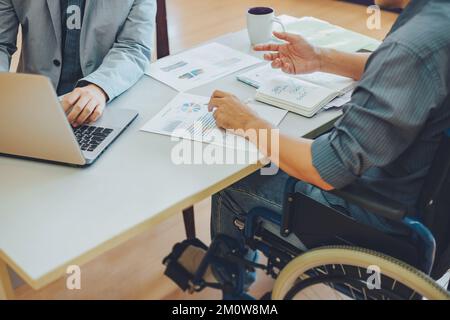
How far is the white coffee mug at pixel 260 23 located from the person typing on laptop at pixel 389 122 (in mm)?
457

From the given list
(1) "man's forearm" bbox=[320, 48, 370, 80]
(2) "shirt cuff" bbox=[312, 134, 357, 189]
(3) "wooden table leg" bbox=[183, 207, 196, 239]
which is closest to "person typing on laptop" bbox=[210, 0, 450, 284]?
(2) "shirt cuff" bbox=[312, 134, 357, 189]

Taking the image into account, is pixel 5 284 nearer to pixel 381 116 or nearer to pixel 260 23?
pixel 381 116

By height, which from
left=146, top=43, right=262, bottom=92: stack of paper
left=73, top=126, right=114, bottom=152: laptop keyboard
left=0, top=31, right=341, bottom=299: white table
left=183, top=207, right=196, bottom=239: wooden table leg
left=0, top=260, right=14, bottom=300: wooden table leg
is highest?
left=146, top=43, right=262, bottom=92: stack of paper

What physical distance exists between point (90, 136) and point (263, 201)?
46cm

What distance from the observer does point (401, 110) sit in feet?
3.01

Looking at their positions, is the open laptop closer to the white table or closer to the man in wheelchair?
the white table

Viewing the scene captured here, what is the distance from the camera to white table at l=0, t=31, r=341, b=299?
0.88 meters

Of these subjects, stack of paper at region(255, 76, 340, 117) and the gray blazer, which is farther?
the gray blazer

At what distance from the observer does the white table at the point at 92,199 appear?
2.89 ft

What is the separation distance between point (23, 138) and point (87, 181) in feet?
0.58

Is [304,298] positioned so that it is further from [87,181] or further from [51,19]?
[51,19]

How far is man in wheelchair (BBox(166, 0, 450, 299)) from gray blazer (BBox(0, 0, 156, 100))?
0.39 metres

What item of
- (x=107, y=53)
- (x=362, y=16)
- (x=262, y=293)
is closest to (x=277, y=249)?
(x=262, y=293)

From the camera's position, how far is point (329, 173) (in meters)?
1.02
